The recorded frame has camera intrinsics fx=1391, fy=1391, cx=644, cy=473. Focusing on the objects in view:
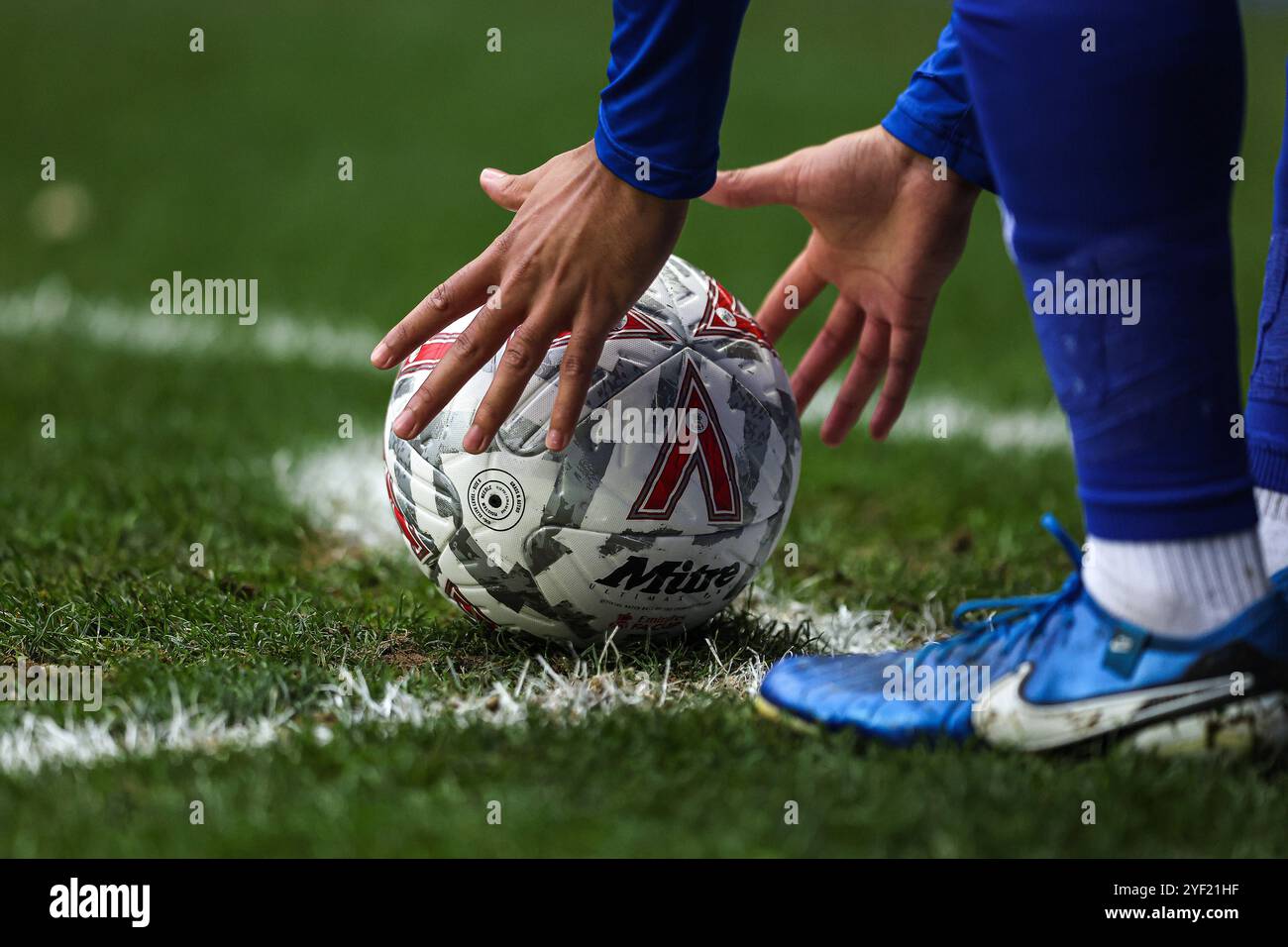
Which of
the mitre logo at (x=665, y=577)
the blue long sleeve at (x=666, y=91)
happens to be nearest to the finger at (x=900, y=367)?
the mitre logo at (x=665, y=577)

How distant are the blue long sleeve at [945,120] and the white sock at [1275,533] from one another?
92 centimetres

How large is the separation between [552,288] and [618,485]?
0.45 metres

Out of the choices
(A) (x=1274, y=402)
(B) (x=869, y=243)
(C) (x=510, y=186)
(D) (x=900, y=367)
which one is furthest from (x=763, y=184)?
(A) (x=1274, y=402)

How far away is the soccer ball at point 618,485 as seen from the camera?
8.55 ft

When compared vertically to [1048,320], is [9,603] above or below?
below

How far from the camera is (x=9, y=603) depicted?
9.73ft

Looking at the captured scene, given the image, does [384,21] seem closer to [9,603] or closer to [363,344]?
[363,344]

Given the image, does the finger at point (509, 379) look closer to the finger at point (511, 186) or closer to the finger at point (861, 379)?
the finger at point (511, 186)

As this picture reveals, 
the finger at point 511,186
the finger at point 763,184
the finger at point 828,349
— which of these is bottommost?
the finger at point 828,349

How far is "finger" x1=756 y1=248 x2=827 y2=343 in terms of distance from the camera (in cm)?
329

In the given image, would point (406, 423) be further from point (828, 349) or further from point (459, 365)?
point (828, 349)

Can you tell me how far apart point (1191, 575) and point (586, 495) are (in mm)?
1082

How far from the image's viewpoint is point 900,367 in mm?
3193
